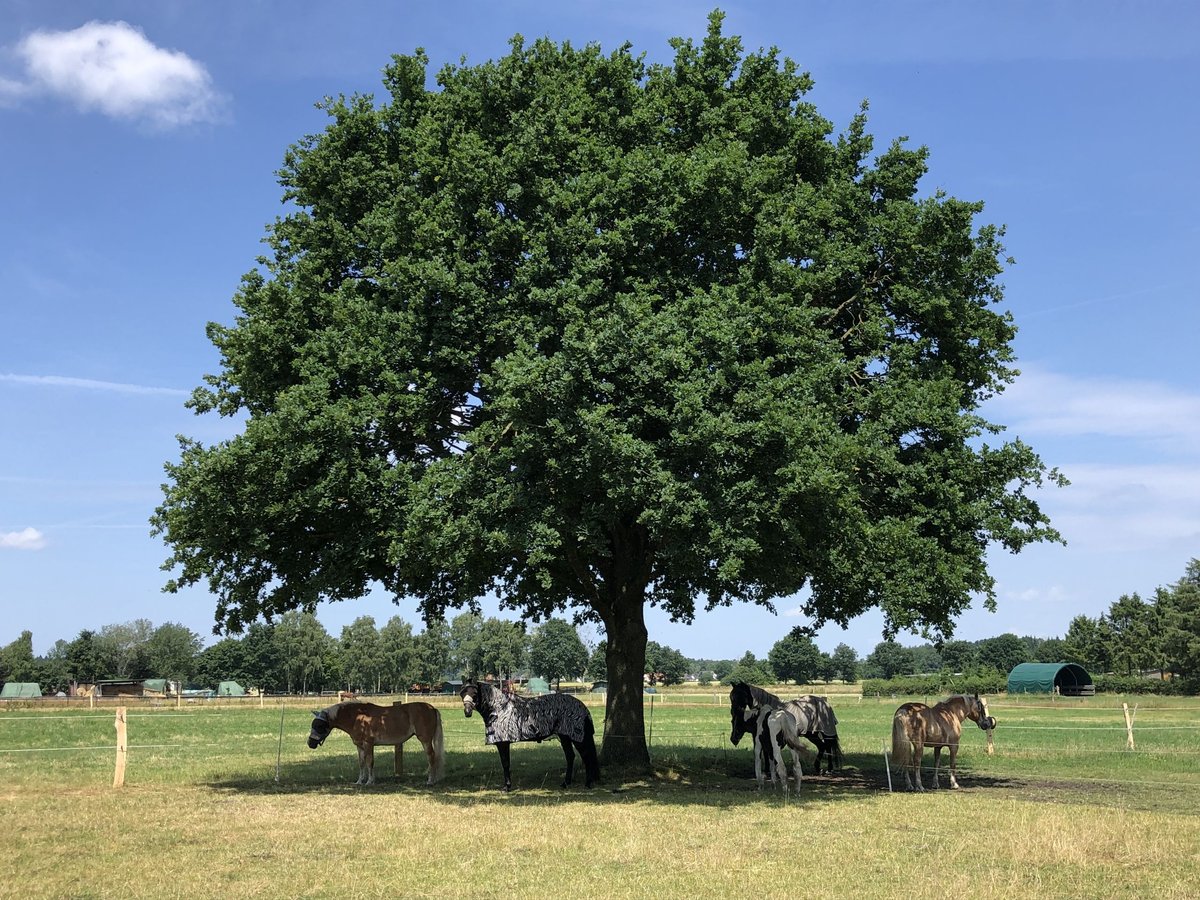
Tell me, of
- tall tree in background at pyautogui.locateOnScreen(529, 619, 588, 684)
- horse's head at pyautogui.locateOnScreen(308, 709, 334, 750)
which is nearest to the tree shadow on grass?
horse's head at pyautogui.locateOnScreen(308, 709, 334, 750)

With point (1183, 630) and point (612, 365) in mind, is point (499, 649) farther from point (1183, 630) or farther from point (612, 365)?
point (612, 365)

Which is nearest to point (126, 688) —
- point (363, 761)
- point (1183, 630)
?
point (363, 761)

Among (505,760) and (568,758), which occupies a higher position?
(505,760)

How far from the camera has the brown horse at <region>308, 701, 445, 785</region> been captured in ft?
74.8

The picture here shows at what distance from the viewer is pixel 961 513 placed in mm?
21312

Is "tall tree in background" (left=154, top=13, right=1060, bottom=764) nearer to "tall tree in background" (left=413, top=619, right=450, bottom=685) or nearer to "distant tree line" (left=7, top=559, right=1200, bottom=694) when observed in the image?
"distant tree line" (left=7, top=559, right=1200, bottom=694)

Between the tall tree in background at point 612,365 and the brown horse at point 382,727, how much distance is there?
2.78 m

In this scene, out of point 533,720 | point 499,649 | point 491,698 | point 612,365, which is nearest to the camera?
point 612,365

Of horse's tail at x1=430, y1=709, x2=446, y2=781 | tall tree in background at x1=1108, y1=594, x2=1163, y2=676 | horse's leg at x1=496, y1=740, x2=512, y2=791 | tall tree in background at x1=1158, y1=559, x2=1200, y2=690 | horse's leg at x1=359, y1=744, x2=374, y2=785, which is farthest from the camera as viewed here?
tall tree in background at x1=1108, y1=594, x2=1163, y2=676

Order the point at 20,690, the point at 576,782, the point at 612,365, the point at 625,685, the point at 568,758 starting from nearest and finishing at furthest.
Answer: the point at 612,365 → the point at 568,758 → the point at 576,782 → the point at 625,685 → the point at 20,690

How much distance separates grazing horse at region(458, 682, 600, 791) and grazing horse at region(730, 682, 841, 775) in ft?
12.1

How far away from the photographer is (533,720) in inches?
850

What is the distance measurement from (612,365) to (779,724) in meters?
9.17

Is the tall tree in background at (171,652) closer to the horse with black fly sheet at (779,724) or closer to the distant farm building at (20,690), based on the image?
the distant farm building at (20,690)
